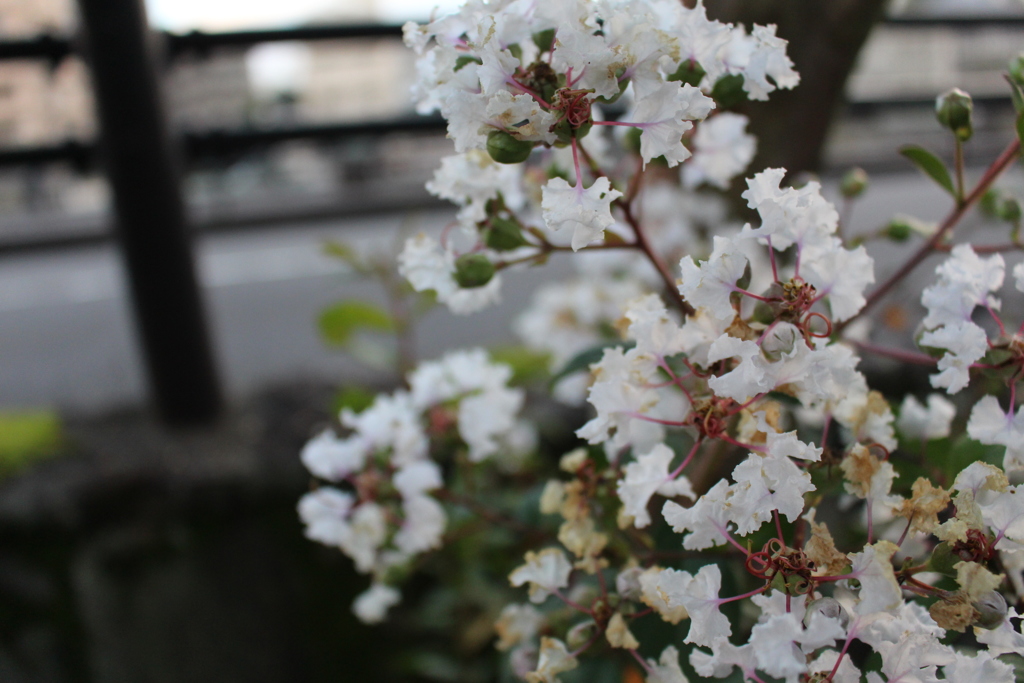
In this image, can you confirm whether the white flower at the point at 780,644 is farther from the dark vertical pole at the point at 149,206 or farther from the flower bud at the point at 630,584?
the dark vertical pole at the point at 149,206

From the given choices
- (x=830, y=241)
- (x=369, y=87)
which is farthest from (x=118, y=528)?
(x=369, y=87)

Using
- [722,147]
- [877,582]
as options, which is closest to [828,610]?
[877,582]

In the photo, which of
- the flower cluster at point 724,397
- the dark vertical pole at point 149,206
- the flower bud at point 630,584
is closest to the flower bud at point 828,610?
the flower cluster at point 724,397

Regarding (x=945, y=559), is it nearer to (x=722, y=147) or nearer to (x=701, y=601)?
(x=701, y=601)

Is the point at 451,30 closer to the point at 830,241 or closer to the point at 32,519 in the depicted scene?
the point at 830,241

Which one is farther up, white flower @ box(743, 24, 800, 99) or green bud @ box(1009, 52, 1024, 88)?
white flower @ box(743, 24, 800, 99)

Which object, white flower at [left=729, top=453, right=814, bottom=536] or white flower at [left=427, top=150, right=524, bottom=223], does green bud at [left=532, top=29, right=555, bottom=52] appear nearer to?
white flower at [left=427, top=150, right=524, bottom=223]

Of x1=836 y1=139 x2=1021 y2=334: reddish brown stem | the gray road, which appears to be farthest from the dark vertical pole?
x1=836 y1=139 x2=1021 y2=334: reddish brown stem
